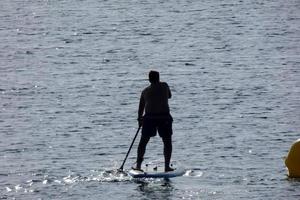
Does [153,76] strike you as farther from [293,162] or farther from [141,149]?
[293,162]

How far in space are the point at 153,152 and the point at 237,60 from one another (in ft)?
68.5

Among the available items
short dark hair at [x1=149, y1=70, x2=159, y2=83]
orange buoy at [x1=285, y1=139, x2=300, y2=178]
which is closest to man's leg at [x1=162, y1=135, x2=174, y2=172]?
short dark hair at [x1=149, y1=70, x2=159, y2=83]

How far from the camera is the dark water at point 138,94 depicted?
3020cm

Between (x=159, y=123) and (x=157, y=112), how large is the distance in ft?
0.85

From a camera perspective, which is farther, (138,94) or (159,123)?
(138,94)

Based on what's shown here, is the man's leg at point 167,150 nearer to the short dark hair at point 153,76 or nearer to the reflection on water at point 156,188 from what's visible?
the reflection on water at point 156,188

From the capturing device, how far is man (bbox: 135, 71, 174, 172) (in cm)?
3039

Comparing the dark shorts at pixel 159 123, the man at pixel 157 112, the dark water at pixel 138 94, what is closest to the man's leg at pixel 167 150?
the man at pixel 157 112

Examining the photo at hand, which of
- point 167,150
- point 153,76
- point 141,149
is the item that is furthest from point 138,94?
point 153,76

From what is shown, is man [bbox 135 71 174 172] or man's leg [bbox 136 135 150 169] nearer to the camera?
man [bbox 135 71 174 172]

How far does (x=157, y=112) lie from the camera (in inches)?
1200

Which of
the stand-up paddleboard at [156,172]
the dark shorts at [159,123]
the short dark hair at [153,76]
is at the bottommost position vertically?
the stand-up paddleboard at [156,172]

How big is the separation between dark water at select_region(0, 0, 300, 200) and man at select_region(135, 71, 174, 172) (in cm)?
103

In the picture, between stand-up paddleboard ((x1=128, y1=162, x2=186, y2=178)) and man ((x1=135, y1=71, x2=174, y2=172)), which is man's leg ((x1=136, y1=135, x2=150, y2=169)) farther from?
stand-up paddleboard ((x1=128, y1=162, x2=186, y2=178))
